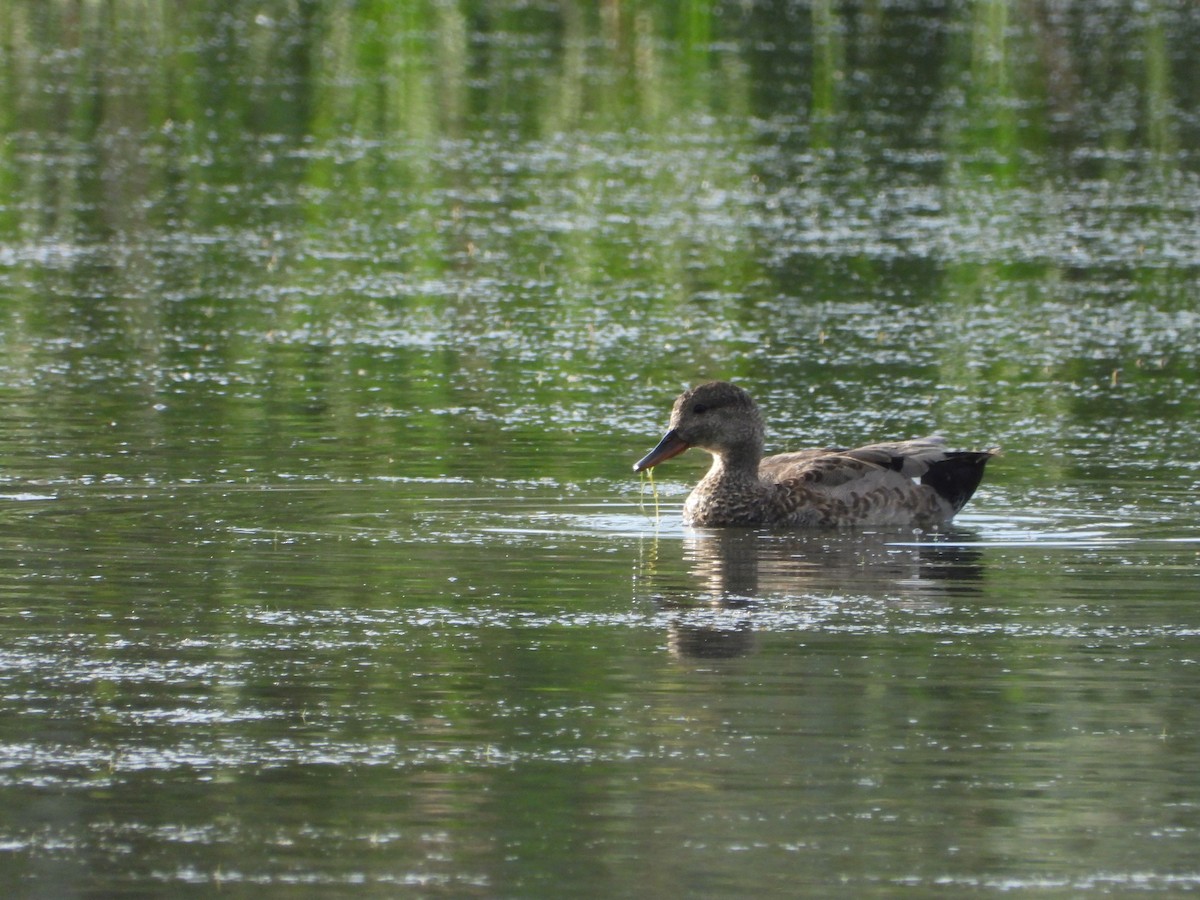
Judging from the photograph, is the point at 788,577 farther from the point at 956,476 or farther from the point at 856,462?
the point at 956,476

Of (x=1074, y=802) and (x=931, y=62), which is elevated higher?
(x=931, y=62)

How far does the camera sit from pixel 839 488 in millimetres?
11719

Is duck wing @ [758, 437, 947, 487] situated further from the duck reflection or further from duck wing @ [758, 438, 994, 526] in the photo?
the duck reflection

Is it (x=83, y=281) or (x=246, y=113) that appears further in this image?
(x=246, y=113)

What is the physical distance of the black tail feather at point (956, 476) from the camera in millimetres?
11734

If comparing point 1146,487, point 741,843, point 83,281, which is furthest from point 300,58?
point 741,843

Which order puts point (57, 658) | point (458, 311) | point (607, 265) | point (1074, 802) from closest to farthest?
point (1074, 802)
point (57, 658)
point (458, 311)
point (607, 265)

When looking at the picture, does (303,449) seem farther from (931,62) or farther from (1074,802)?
(931,62)

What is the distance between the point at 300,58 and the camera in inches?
1348

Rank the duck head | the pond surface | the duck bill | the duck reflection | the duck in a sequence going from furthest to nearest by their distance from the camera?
the duck head < the duck bill < the duck < the duck reflection < the pond surface

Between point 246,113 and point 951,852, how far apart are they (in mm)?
23379

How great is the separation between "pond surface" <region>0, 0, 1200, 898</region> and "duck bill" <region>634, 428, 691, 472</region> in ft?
0.83

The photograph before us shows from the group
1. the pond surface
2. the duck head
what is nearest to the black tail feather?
the pond surface

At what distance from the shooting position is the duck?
11.7m
